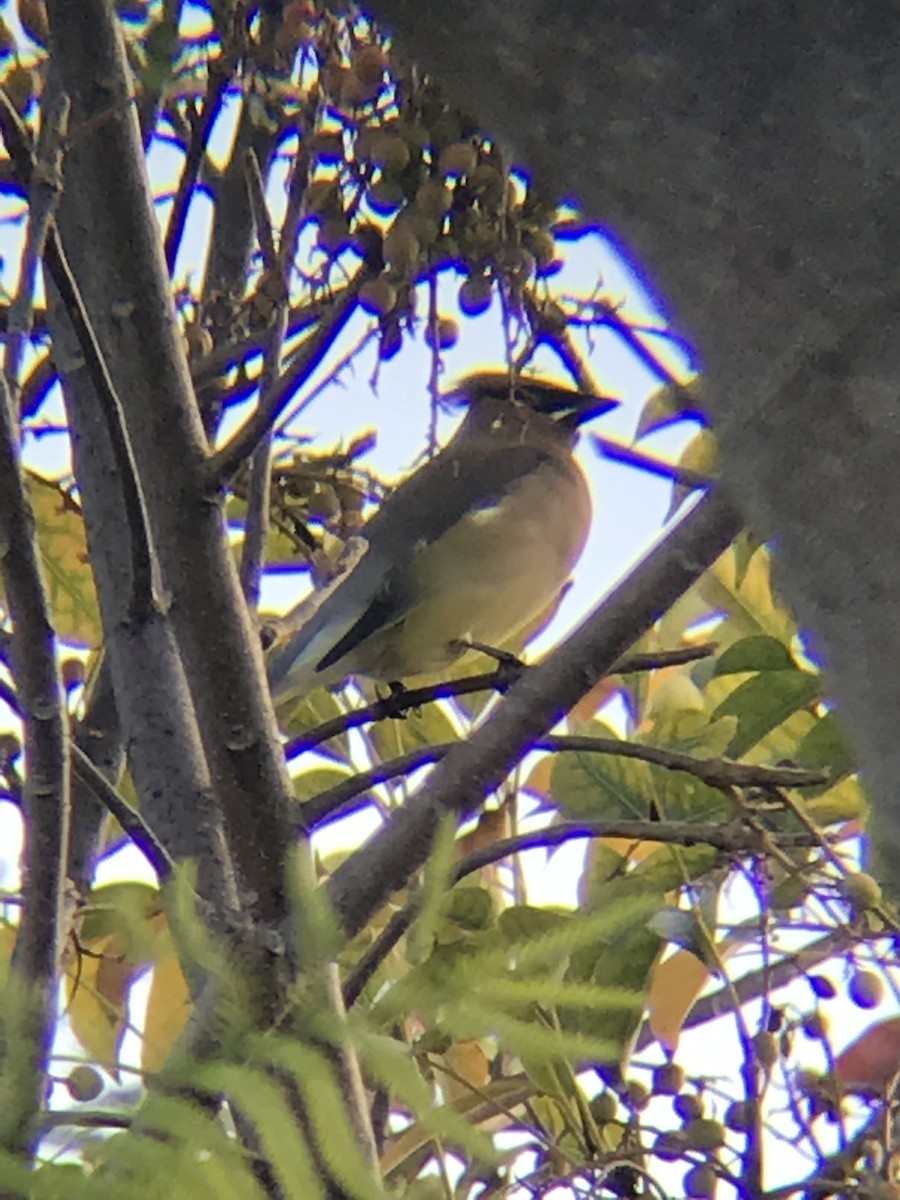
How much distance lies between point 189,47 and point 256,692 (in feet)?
1.80

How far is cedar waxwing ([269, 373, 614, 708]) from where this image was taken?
3.00 m

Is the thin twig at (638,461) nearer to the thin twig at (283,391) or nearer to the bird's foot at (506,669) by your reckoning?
the thin twig at (283,391)

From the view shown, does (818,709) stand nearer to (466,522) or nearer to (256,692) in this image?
(256,692)

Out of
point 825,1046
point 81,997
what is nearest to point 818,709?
point 825,1046

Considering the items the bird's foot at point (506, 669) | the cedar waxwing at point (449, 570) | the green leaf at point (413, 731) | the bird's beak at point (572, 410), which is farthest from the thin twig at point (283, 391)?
the bird's beak at point (572, 410)

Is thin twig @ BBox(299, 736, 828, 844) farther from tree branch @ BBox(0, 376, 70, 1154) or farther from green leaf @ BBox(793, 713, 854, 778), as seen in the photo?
tree branch @ BBox(0, 376, 70, 1154)

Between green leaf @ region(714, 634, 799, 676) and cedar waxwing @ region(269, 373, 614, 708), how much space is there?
1177 mm

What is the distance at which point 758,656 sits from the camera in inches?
64.9

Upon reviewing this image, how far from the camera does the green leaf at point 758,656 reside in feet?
5.38

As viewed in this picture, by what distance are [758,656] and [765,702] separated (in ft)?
0.15

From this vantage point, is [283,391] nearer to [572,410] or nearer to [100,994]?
[100,994]

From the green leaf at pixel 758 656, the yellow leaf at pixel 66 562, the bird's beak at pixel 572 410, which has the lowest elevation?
the green leaf at pixel 758 656

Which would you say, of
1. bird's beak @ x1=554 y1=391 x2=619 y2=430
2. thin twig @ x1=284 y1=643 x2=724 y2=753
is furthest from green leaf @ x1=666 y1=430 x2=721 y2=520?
Result: bird's beak @ x1=554 y1=391 x2=619 y2=430

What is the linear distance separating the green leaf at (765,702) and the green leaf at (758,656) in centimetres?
1
